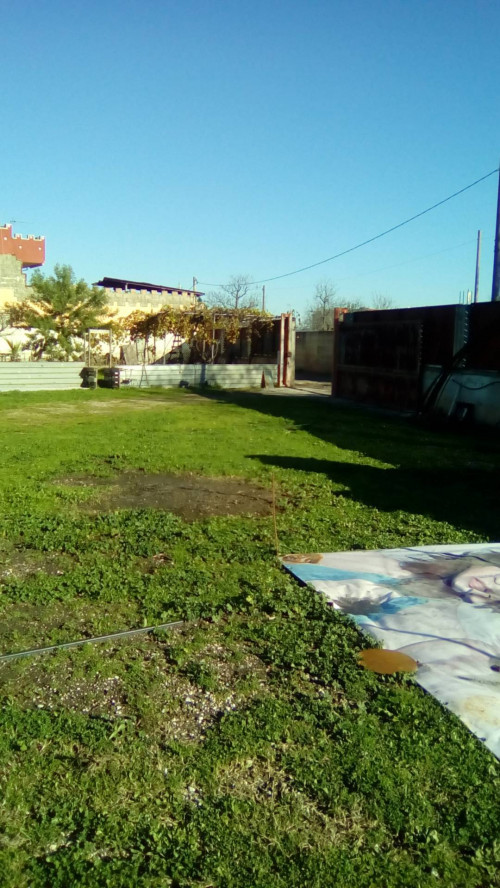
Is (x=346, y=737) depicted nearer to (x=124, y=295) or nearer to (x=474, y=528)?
(x=474, y=528)

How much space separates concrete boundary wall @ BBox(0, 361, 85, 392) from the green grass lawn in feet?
45.0

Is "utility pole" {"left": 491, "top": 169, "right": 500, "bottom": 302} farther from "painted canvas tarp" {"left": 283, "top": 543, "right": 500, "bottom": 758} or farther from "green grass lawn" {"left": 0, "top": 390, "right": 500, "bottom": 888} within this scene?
"painted canvas tarp" {"left": 283, "top": 543, "right": 500, "bottom": 758}

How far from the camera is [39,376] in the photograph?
804 inches

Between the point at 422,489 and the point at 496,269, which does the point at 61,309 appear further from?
the point at 422,489

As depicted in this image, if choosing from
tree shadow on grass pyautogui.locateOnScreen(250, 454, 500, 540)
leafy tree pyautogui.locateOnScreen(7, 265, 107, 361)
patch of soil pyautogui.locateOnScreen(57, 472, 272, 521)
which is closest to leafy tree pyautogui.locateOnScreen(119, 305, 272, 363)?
leafy tree pyautogui.locateOnScreen(7, 265, 107, 361)

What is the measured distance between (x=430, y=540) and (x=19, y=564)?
3425 millimetres

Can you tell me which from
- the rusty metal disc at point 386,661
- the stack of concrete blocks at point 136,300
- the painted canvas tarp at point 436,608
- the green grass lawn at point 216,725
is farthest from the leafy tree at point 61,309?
the rusty metal disc at point 386,661

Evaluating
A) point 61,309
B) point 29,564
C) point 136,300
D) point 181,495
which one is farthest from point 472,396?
point 136,300

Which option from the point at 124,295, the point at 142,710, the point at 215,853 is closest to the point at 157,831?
the point at 215,853

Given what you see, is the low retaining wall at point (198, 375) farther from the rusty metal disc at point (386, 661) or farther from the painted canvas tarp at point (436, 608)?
the rusty metal disc at point (386, 661)

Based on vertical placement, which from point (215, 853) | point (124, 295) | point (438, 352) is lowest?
point (215, 853)

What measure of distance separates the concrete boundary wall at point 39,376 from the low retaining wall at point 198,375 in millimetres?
1572

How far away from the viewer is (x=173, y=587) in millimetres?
4922

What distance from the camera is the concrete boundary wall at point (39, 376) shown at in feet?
65.3
